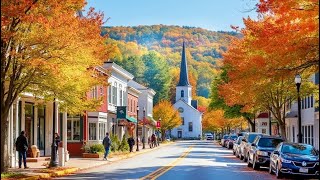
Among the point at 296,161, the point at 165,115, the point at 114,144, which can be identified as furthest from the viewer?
the point at 165,115

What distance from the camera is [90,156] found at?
141 feet

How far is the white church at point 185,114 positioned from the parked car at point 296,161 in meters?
133

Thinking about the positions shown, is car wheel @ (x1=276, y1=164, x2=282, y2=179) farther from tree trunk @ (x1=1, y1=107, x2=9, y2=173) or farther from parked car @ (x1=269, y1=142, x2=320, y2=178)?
tree trunk @ (x1=1, y1=107, x2=9, y2=173)

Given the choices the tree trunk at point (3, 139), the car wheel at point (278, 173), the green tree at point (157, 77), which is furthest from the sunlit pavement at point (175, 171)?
the green tree at point (157, 77)

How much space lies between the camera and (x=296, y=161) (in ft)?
77.9

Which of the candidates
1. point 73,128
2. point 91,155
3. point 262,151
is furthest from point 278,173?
point 73,128

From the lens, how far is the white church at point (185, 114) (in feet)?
522

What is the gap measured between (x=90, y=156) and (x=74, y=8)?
2095cm

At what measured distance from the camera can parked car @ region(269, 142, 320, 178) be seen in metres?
23.7

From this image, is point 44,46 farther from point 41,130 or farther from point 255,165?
point 41,130

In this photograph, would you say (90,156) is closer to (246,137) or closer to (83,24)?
(246,137)

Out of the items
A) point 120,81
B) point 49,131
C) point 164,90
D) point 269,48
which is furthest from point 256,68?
point 164,90

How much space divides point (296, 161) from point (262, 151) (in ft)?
19.2

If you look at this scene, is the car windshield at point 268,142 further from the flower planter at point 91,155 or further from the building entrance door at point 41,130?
the building entrance door at point 41,130
